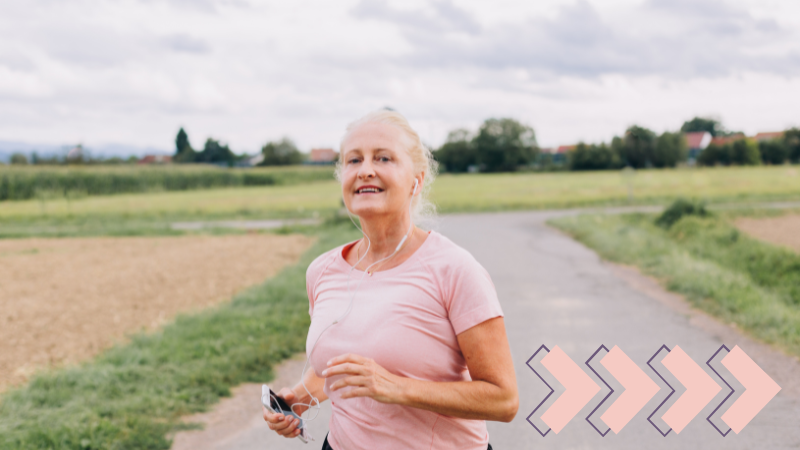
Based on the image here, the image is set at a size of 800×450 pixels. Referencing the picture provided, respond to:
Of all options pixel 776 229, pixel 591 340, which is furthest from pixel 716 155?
pixel 591 340

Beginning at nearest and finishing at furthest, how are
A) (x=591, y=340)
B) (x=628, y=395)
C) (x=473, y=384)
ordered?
(x=473, y=384)
(x=628, y=395)
(x=591, y=340)

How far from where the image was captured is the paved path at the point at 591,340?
3.87 meters

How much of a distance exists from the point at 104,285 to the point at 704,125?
126 metres

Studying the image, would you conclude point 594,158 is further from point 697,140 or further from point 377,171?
point 377,171

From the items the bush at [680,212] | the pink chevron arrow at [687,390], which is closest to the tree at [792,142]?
the bush at [680,212]

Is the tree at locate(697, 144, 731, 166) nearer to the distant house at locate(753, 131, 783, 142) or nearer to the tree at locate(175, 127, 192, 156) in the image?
the distant house at locate(753, 131, 783, 142)

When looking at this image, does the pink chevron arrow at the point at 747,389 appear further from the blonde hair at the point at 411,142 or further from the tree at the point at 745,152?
the tree at the point at 745,152

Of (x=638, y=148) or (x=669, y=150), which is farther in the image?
(x=638, y=148)

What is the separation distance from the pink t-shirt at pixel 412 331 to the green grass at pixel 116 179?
130ft

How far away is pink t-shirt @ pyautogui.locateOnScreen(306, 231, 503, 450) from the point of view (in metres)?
1.64

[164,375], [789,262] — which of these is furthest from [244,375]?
[789,262]

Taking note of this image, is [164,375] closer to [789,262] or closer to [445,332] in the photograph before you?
[445,332]

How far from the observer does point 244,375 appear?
17.0 feet

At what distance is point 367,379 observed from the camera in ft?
5.02
